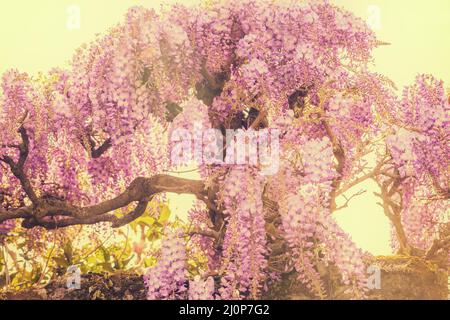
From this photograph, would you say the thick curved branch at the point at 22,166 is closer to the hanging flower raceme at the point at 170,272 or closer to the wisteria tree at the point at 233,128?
the wisteria tree at the point at 233,128

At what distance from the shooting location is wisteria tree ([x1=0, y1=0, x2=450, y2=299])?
9.75 ft

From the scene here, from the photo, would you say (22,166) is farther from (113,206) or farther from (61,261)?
(61,261)

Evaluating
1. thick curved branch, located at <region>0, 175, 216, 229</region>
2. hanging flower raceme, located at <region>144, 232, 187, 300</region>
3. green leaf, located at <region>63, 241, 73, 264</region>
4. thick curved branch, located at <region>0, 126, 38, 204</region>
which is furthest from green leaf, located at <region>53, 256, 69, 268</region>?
hanging flower raceme, located at <region>144, 232, 187, 300</region>

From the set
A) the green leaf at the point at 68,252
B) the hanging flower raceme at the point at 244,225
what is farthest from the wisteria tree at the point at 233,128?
the green leaf at the point at 68,252

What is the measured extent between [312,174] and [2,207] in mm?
1956

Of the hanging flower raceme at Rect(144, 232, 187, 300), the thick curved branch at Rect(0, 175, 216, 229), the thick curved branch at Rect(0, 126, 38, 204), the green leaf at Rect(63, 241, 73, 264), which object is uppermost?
the thick curved branch at Rect(0, 126, 38, 204)

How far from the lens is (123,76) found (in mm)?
3076

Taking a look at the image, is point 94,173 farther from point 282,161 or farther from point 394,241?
point 394,241

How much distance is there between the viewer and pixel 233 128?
339cm

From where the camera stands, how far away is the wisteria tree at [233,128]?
117 inches
